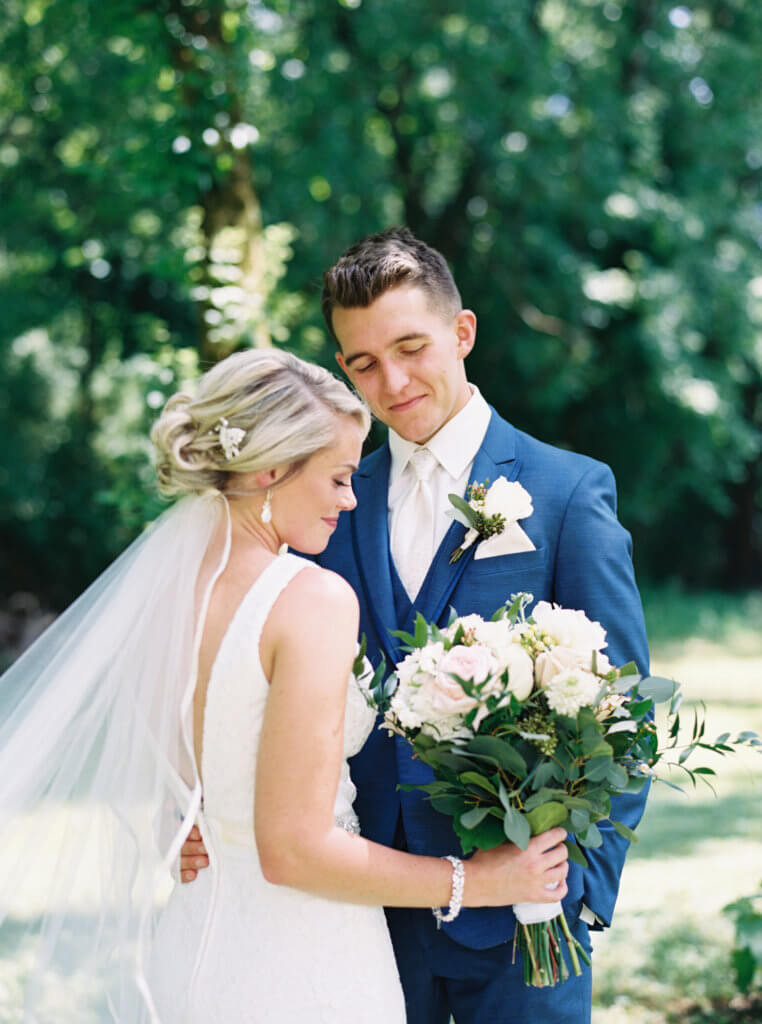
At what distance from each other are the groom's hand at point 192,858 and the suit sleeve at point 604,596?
0.86 metres

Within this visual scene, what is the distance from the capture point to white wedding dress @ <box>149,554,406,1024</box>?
6.65 feet

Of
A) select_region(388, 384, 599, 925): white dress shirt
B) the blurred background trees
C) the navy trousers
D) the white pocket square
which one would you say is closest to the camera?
the navy trousers

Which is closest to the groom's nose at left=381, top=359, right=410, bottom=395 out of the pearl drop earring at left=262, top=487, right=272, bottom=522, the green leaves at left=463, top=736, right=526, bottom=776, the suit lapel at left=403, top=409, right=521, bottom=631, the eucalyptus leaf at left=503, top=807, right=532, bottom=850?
the suit lapel at left=403, top=409, right=521, bottom=631

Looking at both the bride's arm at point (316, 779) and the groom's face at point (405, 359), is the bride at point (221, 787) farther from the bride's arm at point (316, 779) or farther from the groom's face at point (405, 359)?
the groom's face at point (405, 359)

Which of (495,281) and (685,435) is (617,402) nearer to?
(685,435)

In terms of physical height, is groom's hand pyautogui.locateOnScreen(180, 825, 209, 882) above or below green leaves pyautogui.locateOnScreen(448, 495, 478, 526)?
below

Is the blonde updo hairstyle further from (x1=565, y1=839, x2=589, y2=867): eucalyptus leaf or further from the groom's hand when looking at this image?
(x1=565, y1=839, x2=589, y2=867): eucalyptus leaf

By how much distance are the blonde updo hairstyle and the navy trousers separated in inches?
45.4

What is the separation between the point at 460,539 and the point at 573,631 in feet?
1.89

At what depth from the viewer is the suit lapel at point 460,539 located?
2545 millimetres

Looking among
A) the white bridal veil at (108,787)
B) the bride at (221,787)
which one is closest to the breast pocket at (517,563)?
the bride at (221,787)

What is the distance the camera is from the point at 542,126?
→ 37.4 ft

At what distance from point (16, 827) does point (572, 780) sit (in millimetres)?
1127

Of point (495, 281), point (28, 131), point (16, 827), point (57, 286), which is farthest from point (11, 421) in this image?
point (16, 827)
